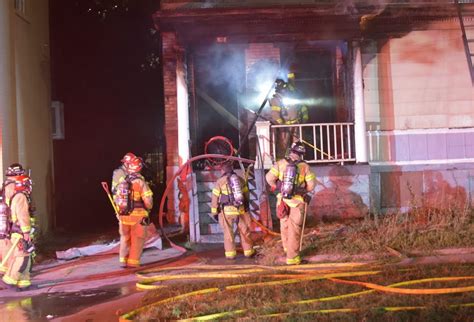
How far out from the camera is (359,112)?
37.2 feet

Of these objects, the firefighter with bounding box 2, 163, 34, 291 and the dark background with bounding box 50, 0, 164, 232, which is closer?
the firefighter with bounding box 2, 163, 34, 291

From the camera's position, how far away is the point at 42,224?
1165 centimetres

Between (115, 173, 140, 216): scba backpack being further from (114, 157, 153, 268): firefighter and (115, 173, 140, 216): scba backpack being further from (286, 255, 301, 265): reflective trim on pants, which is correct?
(286, 255, 301, 265): reflective trim on pants

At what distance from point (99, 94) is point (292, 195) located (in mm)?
10641

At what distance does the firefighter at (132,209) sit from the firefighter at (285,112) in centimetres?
401

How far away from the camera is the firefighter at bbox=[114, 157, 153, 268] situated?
8242mm

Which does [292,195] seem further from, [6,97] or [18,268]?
[6,97]

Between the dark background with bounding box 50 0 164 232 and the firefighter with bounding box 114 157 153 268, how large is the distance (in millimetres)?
6310

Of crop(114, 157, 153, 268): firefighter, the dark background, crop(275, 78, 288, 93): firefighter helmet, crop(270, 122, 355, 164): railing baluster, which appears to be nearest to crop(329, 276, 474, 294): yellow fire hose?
crop(114, 157, 153, 268): firefighter

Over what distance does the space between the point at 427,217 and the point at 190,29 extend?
572 centimetres

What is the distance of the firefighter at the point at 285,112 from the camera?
1159cm

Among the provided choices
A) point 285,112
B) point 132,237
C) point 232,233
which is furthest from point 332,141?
point 132,237

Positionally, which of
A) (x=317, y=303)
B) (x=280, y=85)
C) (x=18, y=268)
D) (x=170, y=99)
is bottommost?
(x=317, y=303)

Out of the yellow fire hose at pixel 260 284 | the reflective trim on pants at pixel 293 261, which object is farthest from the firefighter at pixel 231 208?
the yellow fire hose at pixel 260 284
